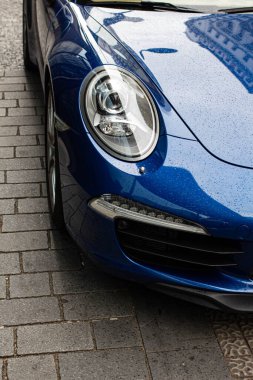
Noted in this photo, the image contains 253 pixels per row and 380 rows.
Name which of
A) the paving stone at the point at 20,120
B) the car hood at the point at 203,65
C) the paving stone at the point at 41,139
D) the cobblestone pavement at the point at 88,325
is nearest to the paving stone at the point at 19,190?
the cobblestone pavement at the point at 88,325

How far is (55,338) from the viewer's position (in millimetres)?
2516

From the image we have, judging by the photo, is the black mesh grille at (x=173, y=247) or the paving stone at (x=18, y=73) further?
the paving stone at (x=18, y=73)

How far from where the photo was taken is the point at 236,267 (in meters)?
2.41

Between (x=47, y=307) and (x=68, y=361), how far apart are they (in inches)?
13.4

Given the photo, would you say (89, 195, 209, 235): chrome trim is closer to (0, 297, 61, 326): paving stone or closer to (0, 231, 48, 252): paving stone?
(0, 297, 61, 326): paving stone

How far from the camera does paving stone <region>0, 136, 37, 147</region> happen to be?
423 cm

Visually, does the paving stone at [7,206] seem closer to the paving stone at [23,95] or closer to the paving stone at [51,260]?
the paving stone at [51,260]

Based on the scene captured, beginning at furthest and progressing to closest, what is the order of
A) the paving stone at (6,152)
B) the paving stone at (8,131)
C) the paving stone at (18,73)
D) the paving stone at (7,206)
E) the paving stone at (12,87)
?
the paving stone at (18,73), the paving stone at (12,87), the paving stone at (8,131), the paving stone at (6,152), the paving stone at (7,206)

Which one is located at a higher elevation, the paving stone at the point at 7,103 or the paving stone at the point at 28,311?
the paving stone at the point at 28,311

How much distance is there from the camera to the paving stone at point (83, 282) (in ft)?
9.27

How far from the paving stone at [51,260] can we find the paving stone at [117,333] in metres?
0.42

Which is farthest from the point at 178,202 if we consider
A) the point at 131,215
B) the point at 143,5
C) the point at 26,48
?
the point at 26,48

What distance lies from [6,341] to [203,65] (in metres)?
1.38

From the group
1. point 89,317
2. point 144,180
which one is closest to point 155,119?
point 144,180
